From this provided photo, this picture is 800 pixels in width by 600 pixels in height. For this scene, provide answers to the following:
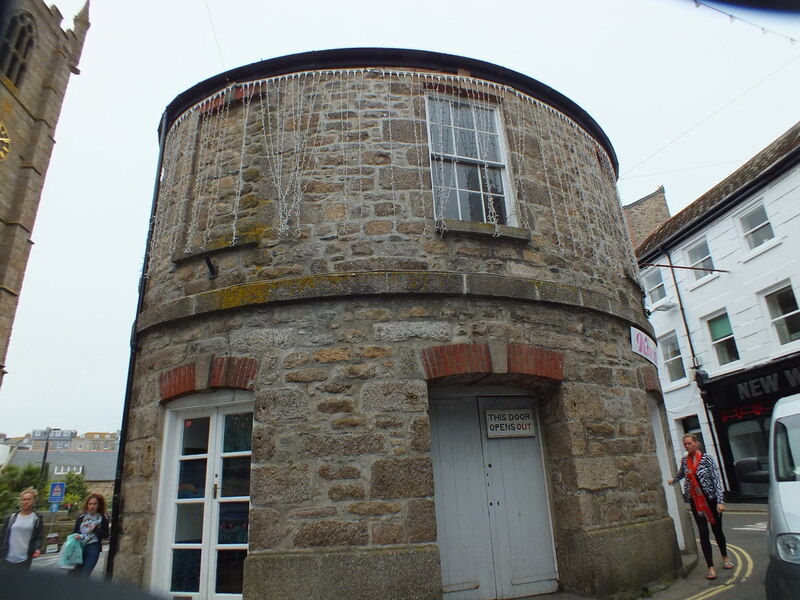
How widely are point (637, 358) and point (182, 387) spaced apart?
5486 millimetres

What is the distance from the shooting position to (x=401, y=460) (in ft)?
16.2

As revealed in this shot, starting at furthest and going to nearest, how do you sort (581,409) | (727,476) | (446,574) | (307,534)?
(727,476), (581,409), (446,574), (307,534)

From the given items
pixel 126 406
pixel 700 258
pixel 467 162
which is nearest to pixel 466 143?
pixel 467 162

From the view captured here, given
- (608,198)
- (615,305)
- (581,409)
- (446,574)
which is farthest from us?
(608,198)

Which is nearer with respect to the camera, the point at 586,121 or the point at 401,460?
the point at 401,460

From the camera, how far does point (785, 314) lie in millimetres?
13930

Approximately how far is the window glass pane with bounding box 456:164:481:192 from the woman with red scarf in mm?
3993

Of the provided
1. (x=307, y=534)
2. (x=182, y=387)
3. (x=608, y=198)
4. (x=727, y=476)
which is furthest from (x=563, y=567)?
(x=727, y=476)

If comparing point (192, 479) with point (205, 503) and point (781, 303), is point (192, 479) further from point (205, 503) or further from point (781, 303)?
point (781, 303)

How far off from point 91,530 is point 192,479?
137 cm

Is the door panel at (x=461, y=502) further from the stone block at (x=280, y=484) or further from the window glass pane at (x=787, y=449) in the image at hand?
the window glass pane at (x=787, y=449)

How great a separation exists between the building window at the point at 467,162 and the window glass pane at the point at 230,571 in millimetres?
4274

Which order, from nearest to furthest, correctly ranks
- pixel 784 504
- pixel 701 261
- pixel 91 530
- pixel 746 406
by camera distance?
pixel 784 504
pixel 91 530
pixel 746 406
pixel 701 261

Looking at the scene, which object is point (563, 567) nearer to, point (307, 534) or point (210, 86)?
point (307, 534)
